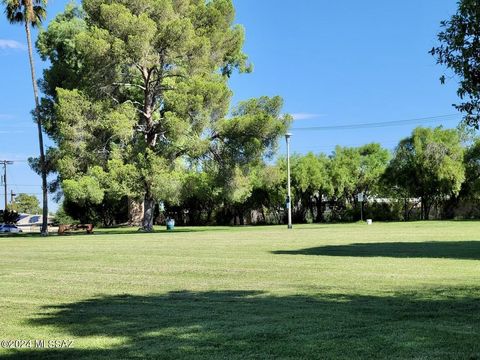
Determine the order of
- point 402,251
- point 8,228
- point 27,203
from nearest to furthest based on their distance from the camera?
1. point 402,251
2. point 8,228
3. point 27,203

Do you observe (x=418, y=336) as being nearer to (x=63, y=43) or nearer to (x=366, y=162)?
(x=63, y=43)

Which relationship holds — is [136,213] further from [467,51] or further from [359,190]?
[467,51]

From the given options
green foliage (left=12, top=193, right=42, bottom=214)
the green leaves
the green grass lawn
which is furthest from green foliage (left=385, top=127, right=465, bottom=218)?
green foliage (left=12, top=193, right=42, bottom=214)

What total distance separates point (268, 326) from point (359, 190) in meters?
62.4

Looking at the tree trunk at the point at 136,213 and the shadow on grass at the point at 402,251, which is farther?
the tree trunk at the point at 136,213

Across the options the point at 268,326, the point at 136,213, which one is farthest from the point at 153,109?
the point at 268,326

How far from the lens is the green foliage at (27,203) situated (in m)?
147

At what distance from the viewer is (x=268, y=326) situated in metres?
7.55

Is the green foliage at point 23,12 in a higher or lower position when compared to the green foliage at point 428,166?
higher

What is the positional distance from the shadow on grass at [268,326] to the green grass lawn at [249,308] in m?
0.01

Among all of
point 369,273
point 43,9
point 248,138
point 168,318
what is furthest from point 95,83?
point 168,318

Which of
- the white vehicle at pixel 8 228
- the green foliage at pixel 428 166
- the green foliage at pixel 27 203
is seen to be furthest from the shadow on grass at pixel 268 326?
the green foliage at pixel 27 203

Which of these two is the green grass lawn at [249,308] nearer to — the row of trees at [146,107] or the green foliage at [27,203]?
the row of trees at [146,107]

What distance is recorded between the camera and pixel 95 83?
41438 millimetres
